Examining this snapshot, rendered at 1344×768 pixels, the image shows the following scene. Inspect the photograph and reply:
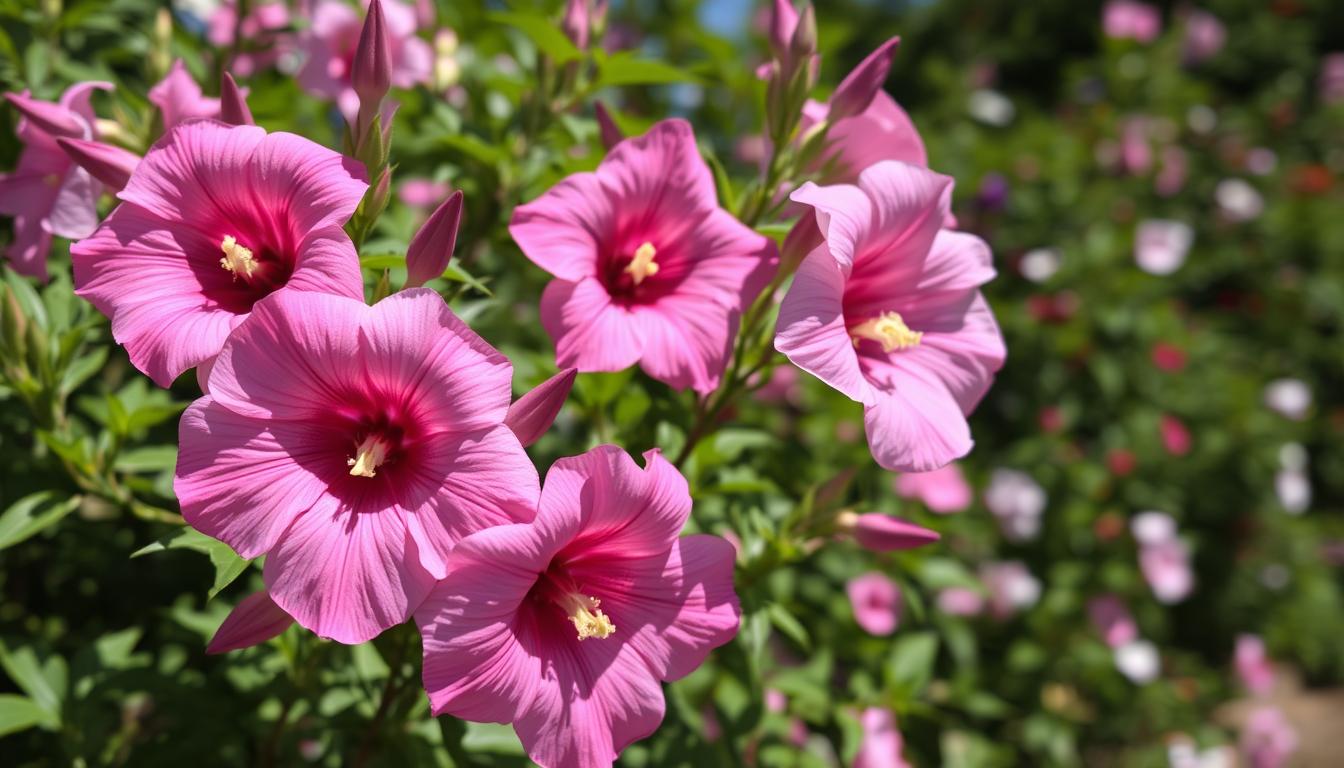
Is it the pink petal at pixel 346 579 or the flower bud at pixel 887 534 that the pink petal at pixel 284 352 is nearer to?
the pink petal at pixel 346 579

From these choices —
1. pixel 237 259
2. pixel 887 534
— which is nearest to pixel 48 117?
pixel 237 259

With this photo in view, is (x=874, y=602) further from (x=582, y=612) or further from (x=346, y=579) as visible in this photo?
(x=346, y=579)

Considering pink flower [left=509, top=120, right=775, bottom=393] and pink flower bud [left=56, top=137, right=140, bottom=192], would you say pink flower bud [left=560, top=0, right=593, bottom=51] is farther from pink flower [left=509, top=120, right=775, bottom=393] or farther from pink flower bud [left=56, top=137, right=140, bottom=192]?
pink flower bud [left=56, top=137, right=140, bottom=192]

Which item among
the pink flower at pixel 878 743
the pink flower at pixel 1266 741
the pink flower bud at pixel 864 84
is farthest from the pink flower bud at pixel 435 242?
the pink flower at pixel 1266 741

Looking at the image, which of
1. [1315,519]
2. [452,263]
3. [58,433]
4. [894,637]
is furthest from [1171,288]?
[58,433]

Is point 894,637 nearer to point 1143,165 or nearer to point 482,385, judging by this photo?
point 482,385
